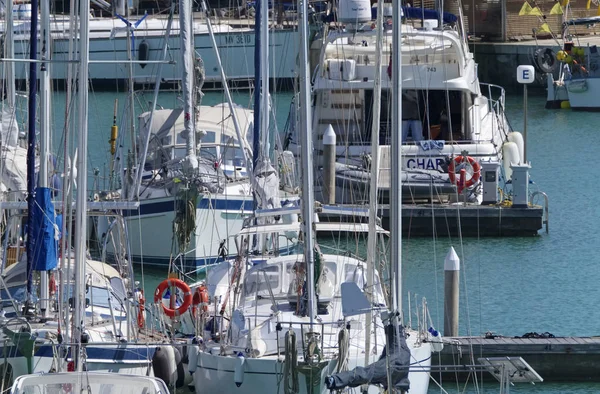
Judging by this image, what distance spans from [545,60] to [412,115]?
2439cm

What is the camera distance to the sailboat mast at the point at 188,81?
26669mm

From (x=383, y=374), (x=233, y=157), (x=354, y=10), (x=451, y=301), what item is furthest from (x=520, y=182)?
(x=383, y=374)

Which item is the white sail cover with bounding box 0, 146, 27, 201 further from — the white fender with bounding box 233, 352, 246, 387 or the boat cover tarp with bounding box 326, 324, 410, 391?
the boat cover tarp with bounding box 326, 324, 410, 391

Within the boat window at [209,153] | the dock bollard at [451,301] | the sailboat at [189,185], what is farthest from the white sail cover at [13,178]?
the dock bollard at [451,301]

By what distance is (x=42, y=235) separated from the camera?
1906 cm

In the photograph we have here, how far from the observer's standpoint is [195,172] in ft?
89.0

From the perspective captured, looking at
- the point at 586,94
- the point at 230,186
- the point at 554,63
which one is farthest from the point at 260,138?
the point at 554,63

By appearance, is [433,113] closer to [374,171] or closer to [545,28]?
[374,171]

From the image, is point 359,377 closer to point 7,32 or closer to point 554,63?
point 7,32

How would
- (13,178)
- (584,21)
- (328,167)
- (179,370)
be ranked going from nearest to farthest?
1. (179,370)
2. (13,178)
3. (328,167)
4. (584,21)

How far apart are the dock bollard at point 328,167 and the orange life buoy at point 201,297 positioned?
9643 millimetres

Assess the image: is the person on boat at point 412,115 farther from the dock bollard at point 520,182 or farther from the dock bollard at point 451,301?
the dock bollard at point 451,301

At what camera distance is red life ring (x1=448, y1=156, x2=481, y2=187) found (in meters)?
30.9

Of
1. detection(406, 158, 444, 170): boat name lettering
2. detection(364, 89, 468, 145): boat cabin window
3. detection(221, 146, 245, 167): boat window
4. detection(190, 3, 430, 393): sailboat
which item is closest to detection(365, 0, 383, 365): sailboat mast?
detection(190, 3, 430, 393): sailboat
